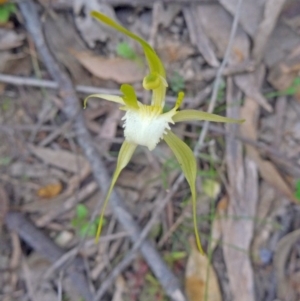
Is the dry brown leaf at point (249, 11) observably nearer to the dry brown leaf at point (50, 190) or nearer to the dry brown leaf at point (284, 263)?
the dry brown leaf at point (284, 263)

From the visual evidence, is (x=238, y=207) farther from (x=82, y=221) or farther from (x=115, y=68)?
(x=115, y=68)

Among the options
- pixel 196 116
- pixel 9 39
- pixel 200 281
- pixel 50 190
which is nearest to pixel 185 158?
pixel 196 116

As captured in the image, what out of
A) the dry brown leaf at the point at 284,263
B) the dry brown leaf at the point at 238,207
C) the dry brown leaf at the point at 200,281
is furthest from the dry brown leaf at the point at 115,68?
the dry brown leaf at the point at 284,263

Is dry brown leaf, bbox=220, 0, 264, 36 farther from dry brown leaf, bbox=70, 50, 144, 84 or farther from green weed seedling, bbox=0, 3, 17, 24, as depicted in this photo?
green weed seedling, bbox=0, 3, 17, 24

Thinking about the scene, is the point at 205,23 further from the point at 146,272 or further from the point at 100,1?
the point at 146,272

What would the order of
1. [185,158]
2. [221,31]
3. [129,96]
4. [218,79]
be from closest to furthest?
[129,96] < [185,158] < [218,79] < [221,31]
